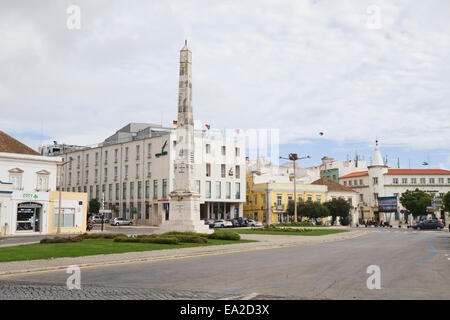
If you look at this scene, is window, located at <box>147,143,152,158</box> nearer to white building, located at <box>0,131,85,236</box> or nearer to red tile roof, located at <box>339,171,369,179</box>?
white building, located at <box>0,131,85,236</box>

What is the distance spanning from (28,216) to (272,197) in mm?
43660

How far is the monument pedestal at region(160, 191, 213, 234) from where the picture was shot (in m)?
31.6

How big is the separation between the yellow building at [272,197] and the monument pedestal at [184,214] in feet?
145

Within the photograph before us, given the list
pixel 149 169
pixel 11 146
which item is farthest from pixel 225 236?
pixel 149 169

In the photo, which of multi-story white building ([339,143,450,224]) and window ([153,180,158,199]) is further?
multi-story white building ([339,143,450,224])

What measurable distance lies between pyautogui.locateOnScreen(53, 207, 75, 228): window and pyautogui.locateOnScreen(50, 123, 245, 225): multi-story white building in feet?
73.1

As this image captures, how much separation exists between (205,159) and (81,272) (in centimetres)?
5780

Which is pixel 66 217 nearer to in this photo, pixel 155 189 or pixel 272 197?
pixel 155 189

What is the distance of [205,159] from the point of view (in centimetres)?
7031

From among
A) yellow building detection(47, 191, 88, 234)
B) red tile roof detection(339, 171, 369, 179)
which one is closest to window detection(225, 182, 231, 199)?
yellow building detection(47, 191, 88, 234)

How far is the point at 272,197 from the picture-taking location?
76312 millimetres

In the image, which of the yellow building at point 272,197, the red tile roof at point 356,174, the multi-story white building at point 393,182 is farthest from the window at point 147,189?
the red tile roof at point 356,174
